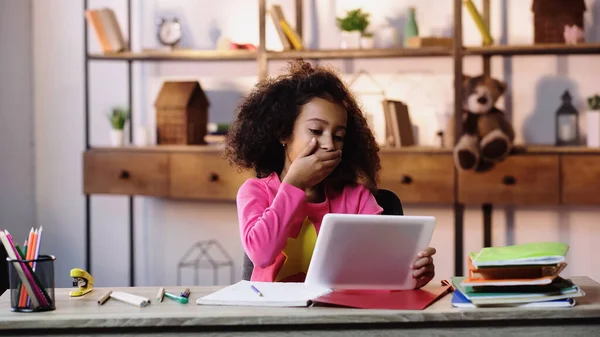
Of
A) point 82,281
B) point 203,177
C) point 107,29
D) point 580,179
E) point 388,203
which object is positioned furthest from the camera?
point 107,29

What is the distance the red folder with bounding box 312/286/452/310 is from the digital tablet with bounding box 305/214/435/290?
2 cm

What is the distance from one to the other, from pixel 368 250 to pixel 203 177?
228 cm

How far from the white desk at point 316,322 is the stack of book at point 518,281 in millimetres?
29

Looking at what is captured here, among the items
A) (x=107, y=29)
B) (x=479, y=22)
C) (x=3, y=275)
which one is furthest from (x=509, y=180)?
(x=3, y=275)

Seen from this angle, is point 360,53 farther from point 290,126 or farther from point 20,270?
point 20,270

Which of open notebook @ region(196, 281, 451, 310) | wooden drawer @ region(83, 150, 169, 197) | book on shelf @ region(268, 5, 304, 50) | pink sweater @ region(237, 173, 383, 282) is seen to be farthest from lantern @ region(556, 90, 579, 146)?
open notebook @ region(196, 281, 451, 310)

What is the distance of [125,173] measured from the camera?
3.90 meters

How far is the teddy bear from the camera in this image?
354 cm

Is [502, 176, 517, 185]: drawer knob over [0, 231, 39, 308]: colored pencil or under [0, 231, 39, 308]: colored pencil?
over

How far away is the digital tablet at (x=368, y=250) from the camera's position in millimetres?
1577

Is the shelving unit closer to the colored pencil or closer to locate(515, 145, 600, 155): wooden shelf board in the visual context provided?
locate(515, 145, 600, 155): wooden shelf board

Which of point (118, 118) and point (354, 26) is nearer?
point (354, 26)

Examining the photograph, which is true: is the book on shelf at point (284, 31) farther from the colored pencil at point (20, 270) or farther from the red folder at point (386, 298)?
the colored pencil at point (20, 270)

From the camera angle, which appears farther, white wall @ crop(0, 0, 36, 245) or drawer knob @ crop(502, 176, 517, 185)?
white wall @ crop(0, 0, 36, 245)
